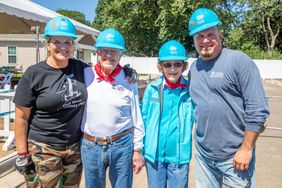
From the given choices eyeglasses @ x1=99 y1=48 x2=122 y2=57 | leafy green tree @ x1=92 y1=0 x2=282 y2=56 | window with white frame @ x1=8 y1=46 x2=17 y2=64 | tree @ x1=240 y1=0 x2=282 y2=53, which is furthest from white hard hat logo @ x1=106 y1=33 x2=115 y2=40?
tree @ x1=240 y1=0 x2=282 y2=53

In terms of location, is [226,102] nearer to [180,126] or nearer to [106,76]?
[180,126]

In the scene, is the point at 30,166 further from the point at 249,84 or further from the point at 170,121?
the point at 249,84

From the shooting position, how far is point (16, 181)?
12.7ft

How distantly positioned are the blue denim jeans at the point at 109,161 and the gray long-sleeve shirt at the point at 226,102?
0.67 metres

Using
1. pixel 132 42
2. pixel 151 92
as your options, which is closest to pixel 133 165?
→ pixel 151 92

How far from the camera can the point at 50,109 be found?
2.39 meters

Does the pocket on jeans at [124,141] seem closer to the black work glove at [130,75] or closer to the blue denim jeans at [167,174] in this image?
the blue denim jeans at [167,174]

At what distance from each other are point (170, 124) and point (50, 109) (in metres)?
1.06

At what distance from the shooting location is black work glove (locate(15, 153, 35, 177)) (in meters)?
2.39

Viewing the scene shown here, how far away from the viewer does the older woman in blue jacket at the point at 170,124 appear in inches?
102

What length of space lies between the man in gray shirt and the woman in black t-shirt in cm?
105

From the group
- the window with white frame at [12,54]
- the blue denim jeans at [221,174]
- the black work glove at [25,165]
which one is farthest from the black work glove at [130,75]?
the window with white frame at [12,54]

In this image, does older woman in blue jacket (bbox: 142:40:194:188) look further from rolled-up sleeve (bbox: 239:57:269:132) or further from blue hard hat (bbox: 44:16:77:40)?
blue hard hat (bbox: 44:16:77:40)

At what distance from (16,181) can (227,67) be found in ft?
10.4
